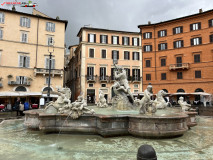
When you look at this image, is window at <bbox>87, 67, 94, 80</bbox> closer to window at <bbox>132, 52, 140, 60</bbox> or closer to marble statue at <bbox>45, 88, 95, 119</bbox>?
window at <bbox>132, 52, 140, 60</bbox>

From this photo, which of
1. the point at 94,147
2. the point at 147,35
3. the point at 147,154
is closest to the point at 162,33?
the point at 147,35

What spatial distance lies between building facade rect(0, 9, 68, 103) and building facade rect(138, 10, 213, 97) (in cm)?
1790

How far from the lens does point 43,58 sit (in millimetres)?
28297

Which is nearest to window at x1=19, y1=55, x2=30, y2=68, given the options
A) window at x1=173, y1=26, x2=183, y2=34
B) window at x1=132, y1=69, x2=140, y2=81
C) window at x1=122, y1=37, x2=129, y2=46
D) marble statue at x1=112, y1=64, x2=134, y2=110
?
Result: window at x1=122, y1=37, x2=129, y2=46

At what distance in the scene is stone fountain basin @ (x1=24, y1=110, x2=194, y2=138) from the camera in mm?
5781

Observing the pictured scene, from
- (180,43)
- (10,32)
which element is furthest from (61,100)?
(180,43)

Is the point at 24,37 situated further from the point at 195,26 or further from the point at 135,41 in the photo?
the point at 195,26

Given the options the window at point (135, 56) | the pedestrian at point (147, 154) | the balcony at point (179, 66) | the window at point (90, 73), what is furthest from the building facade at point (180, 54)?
the pedestrian at point (147, 154)

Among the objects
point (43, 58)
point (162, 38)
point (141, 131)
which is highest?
point (162, 38)

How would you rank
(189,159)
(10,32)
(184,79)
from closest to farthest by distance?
(189,159)
(10,32)
(184,79)

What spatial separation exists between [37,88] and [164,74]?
23.7 metres

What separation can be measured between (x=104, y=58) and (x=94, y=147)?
28.8 m

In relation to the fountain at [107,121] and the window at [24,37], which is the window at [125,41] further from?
the fountain at [107,121]

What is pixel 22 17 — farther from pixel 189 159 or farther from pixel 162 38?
pixel 189 159
